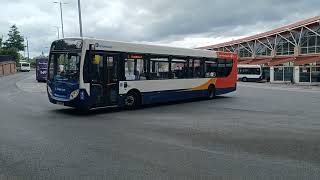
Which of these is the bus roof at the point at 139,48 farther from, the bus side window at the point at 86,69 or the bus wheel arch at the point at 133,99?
the bus wheel arch at the point at 133,99

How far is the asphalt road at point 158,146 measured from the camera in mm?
6434

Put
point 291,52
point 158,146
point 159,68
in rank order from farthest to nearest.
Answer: point 291,52 < point 159,68 < point 158,146

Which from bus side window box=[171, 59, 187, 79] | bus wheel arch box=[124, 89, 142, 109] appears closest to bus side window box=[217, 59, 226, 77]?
bus side window box=[171, 59, 187, 79]

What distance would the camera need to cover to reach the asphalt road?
6.43 m

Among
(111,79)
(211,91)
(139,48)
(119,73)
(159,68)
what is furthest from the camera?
(211,91)

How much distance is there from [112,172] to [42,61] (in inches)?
1671

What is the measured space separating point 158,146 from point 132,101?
26.2ft

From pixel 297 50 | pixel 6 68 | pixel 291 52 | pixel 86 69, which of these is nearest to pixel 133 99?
pixel 86 69

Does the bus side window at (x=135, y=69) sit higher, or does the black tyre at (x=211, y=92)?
the bus side window at (x=135, y=69)

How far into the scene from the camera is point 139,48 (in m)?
16.7

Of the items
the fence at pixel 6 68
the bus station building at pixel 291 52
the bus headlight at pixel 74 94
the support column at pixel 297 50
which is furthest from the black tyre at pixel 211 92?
the fence at pixel 6 68

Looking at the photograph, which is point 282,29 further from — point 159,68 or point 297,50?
point 159,68

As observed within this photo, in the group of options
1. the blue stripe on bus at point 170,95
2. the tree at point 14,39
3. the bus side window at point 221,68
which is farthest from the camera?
the tree at point 14,39

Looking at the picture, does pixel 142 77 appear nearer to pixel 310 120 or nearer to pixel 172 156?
pixel 310 120
